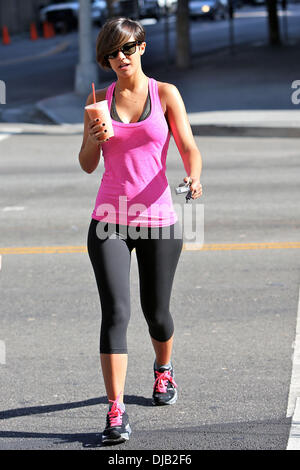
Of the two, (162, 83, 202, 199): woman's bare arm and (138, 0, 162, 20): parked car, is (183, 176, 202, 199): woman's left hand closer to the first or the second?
(162, 83, 202, 199): woman's bare arm

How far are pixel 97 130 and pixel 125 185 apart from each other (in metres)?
0.37

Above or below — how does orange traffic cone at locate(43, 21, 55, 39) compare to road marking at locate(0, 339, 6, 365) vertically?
below

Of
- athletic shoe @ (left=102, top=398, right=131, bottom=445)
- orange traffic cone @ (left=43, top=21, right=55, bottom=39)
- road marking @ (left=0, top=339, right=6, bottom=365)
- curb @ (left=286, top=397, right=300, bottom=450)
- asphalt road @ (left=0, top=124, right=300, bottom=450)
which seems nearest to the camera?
curb @ (left=286, top=397, right=300, bottom=450)

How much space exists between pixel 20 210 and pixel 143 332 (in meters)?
4.82

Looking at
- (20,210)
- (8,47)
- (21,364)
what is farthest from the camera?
(8,47)

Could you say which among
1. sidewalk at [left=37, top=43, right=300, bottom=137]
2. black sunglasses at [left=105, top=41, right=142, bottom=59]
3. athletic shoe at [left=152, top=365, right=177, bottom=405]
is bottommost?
sidewalk at [left=37, top=43, right=300, bottom=137]

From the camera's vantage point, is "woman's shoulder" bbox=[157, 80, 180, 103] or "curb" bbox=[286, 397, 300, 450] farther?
"woman's shoulder" bbox=[157, 80, 180, 103]

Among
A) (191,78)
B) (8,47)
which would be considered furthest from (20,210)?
(8,47)

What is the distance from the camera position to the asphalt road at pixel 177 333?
5.37 m

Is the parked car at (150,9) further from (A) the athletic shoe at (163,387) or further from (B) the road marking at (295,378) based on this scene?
(A) the athletic shoe at (163,387)

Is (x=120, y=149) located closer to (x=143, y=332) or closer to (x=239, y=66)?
(x=143, y=332)

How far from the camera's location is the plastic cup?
15.8 ft

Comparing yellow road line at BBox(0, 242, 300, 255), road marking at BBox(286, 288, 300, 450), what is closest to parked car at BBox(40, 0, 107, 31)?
yellow road line at BBox(0, 242, 300, 255)
